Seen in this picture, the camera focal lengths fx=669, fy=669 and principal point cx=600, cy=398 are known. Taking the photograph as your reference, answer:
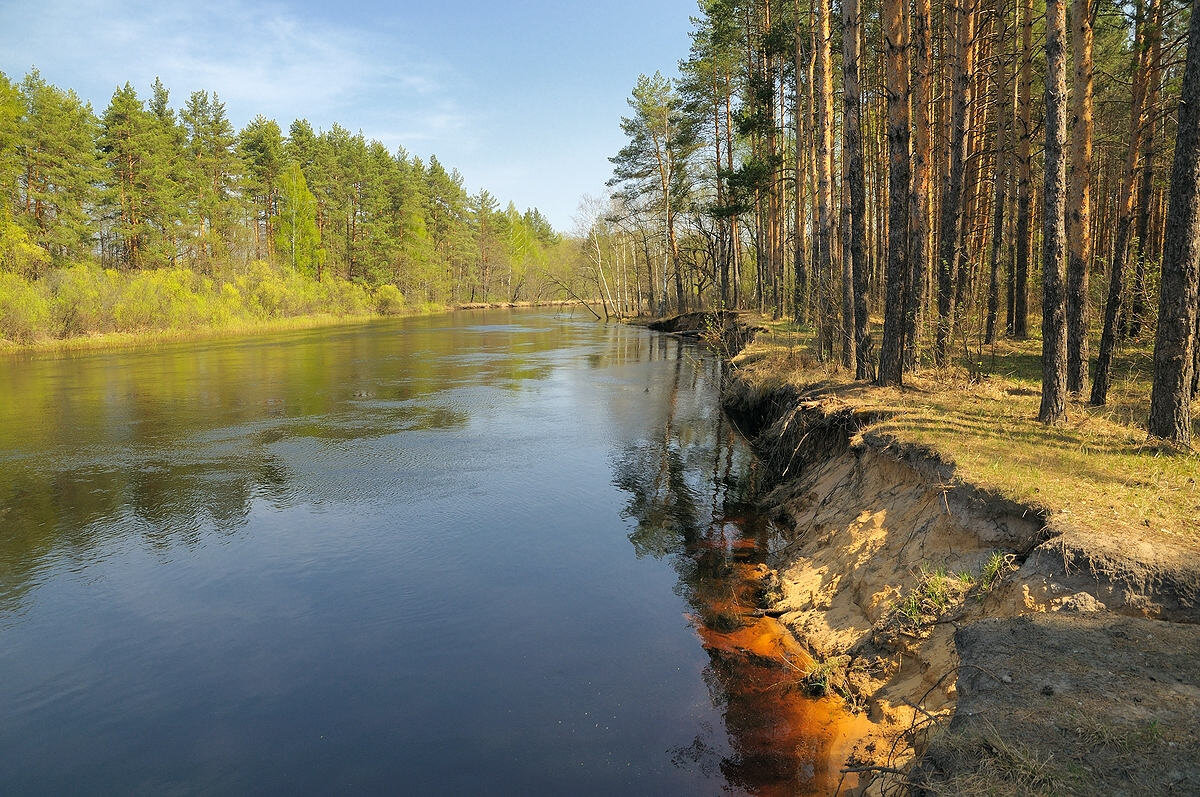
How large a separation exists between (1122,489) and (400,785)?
593 cm

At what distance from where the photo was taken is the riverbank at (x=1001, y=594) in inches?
121

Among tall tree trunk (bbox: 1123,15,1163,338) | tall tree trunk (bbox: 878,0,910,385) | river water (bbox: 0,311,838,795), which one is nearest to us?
river water (bbox: 0,311,838,795)

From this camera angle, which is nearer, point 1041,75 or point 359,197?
point 1041,75

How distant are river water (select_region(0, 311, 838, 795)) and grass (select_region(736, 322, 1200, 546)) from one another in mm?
2358

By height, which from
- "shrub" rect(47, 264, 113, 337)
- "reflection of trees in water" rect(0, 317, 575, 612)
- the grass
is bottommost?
"reflection of trees in water" rect(0, 317, 575, 612)

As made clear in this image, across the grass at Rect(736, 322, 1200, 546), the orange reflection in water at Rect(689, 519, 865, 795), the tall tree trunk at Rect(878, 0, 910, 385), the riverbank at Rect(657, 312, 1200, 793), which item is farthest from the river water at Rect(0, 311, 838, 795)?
the tall tree trunk at Rect(878, 0, 910, 385)

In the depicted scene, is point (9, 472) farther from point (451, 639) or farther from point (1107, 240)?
point (1107, 240)

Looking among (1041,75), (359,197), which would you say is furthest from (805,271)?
(359,197)

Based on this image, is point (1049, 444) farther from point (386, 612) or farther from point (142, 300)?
point (142, 300)

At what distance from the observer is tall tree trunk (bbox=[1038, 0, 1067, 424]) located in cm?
767

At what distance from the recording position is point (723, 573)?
759 centimetres

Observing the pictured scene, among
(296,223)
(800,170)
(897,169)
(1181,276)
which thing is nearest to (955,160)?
(897,169)

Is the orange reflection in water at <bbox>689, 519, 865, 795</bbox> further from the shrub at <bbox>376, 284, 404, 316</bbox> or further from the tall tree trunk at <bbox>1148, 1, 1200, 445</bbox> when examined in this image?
the shrub at <bbox>376, 284, 404, 316</bbox>

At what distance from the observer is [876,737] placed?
444 centimetres
